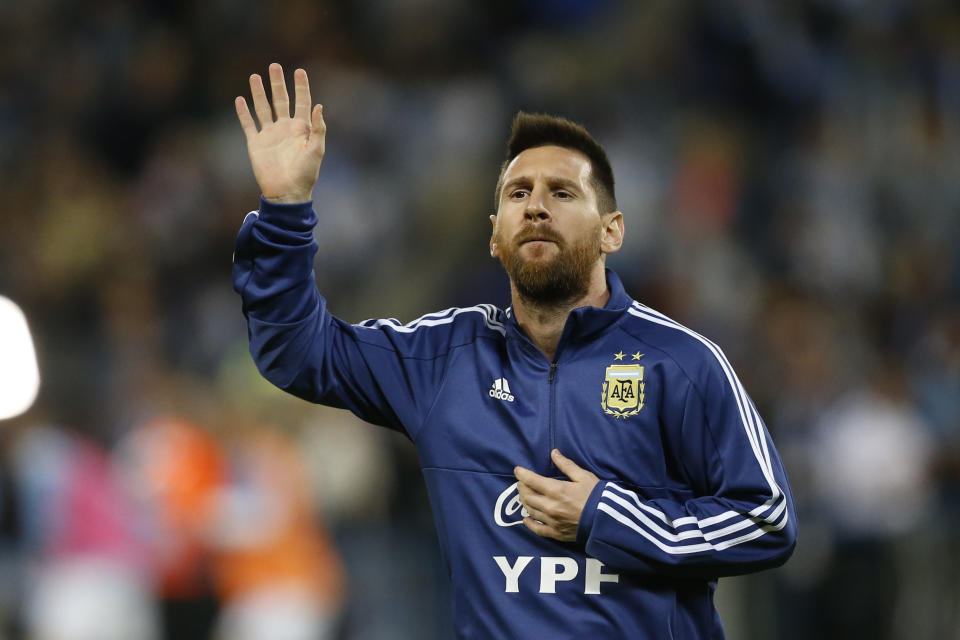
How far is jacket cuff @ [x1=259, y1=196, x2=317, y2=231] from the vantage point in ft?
10.4

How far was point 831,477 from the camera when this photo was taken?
693 cm

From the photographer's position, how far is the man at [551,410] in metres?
3.09

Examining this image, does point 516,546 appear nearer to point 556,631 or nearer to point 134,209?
point 556,631

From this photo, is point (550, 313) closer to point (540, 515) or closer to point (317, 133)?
point (540, 515)

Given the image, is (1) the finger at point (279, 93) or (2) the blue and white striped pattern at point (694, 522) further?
(1) the finger at point (279, 93)

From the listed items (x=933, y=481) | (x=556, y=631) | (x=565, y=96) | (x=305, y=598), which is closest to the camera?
(x=556, y=631)

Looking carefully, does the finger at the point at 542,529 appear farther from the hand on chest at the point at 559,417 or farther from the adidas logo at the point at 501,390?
the adidas logo at the point at 501,390

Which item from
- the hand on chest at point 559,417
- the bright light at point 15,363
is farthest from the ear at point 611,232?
the bright light at point 15,363

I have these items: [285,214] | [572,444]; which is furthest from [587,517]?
[285,214]

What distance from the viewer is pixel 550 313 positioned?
3434 mm

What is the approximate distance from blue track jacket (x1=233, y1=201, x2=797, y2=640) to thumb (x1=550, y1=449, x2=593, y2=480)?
5cm

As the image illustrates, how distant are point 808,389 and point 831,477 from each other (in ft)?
1.82

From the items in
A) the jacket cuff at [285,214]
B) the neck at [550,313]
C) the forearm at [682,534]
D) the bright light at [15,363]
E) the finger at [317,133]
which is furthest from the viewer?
the neck at [550,313]

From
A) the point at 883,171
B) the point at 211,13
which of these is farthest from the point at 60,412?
the point at 883,171
